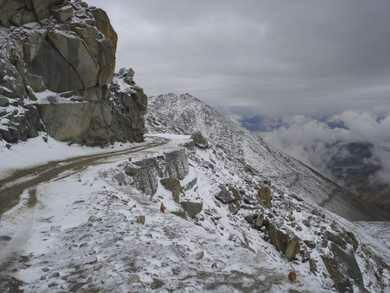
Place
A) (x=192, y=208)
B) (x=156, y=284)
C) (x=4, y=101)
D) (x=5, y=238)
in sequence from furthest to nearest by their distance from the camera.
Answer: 1. (x=192, y=208)
2. (x=4, y=101)
3. (x=5, y=238)
4. (x=156, y=284)

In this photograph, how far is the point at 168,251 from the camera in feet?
33.0

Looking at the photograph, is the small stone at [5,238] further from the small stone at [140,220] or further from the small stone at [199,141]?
the small stone at [199,141]

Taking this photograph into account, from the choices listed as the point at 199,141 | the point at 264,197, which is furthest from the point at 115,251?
the point at 199,141

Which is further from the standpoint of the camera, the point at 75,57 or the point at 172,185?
the point at 75,57

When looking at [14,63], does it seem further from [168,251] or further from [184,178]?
[168,251]

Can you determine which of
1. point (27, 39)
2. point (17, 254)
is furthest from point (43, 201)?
point (27, 39)

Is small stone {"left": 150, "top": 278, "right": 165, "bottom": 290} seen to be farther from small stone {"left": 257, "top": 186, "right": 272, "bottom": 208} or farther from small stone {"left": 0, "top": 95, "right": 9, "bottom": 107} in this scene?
small stone {"left": 257, "top": 186, "right": 272, "bottom": 208}

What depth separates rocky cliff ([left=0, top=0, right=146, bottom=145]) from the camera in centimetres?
2595

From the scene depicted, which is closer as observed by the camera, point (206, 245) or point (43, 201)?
point (206, 245)

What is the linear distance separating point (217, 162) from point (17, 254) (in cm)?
3780

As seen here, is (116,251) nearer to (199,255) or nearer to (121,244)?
(121,244)

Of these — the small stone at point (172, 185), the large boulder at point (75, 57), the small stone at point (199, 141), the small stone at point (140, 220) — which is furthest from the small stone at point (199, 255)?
the small stone at point (199, 141)

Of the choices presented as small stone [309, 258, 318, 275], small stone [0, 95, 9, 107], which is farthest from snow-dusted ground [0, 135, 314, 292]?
small stone [309, 258, 318, 275]

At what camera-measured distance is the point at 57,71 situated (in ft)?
102
